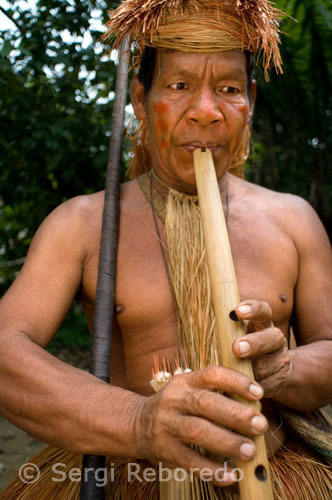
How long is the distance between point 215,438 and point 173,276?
0.79 meters

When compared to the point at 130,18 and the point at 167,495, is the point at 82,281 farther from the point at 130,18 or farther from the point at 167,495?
the point at 130,18

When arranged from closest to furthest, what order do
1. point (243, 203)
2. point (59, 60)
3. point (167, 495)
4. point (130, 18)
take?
1. point (167, 495)
2. point (130, 18)
3. point (243, 203)
4. point (59, 60)

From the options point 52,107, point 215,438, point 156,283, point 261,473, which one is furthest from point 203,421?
point 52,107

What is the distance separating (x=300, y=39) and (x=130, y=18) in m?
2.20

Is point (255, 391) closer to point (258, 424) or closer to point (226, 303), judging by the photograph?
point (258, 424)

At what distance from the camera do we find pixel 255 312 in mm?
1176

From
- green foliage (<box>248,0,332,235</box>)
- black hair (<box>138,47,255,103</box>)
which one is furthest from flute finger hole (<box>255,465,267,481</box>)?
green foliage (<box>248,0,332,235</box>)

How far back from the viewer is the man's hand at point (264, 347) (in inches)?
45.6

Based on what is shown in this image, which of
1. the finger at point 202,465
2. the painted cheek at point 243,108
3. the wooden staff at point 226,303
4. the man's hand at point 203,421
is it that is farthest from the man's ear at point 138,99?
the finger at point 202,465

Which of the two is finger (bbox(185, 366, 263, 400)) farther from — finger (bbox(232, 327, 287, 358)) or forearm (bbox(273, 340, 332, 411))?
forearm (bbox(273, 340, 332, 411))

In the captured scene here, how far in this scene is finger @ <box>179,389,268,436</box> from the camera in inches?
41.0

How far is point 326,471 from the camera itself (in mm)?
1704

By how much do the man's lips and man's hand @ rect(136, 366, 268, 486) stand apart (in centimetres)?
84

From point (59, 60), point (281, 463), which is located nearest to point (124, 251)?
→ point (281, 463)
